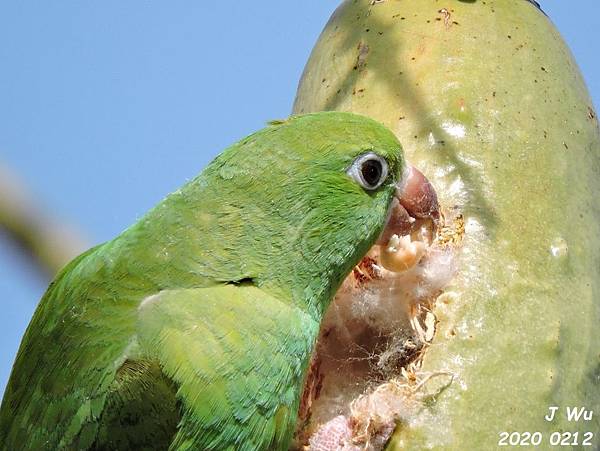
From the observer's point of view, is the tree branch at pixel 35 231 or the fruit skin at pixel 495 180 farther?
the tree branch at pixel 35 231

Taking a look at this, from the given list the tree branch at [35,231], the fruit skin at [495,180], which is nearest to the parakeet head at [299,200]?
the fruit skin at [495,180]

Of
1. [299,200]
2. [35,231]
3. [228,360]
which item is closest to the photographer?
[228,360]

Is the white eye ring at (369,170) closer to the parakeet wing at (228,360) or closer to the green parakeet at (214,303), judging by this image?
the green parakeet at (214,303)

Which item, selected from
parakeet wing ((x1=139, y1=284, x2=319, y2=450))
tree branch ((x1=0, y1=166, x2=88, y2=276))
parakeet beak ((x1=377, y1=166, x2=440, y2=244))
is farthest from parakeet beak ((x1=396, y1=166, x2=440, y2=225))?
tree branch ((x1=0, y1=166, x2=88, y2=276))

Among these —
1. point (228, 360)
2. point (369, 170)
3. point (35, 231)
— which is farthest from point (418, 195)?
point (35, 231)

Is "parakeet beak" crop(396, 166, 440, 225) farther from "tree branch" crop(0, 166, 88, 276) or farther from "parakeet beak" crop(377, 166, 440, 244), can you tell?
"tree branch" crop(0, 166, 88, 276)

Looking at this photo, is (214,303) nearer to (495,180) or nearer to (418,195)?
(418,195)

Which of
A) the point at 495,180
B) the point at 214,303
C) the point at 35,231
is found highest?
the point at 35,231
